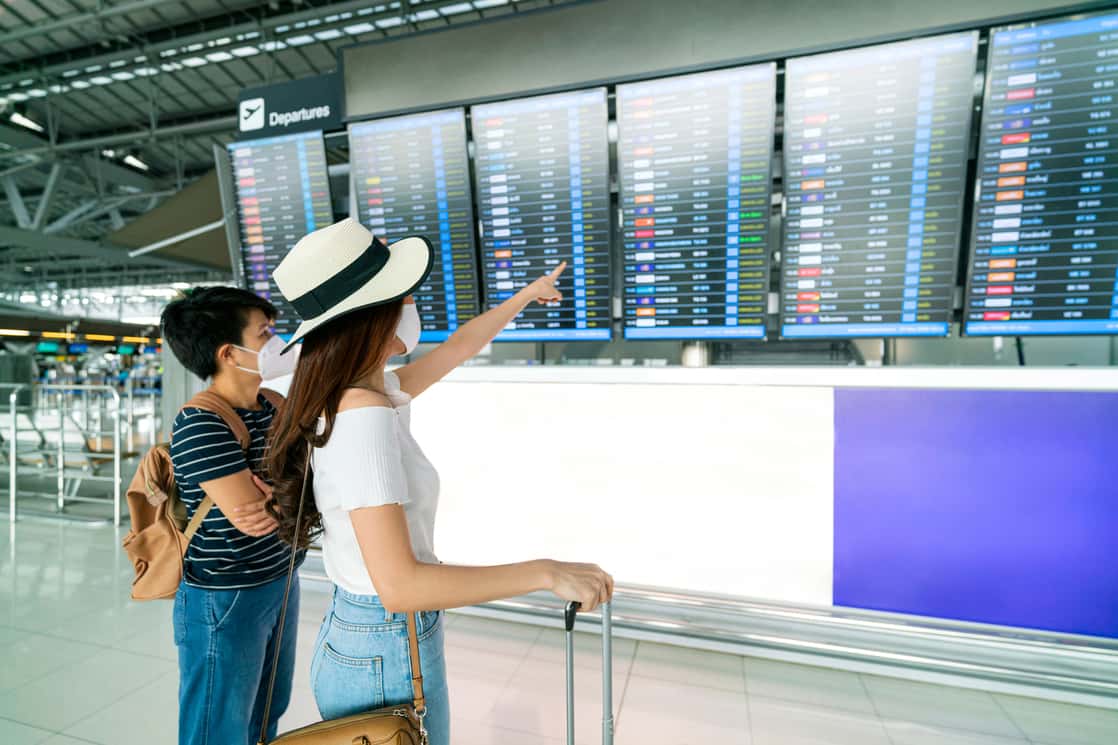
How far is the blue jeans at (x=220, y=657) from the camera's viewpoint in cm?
142

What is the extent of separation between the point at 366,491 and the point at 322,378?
0.24 m

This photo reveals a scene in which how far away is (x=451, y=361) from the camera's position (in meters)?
1.75

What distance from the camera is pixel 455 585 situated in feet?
3.08

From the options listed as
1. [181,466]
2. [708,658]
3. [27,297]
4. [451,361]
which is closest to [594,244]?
[451,361]

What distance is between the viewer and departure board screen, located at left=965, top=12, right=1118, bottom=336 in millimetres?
2082

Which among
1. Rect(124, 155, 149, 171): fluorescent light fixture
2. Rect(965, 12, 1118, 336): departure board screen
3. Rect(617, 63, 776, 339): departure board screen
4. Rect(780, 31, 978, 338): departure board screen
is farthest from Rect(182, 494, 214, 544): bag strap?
Rect(124, 155, 149, 171): fluorescent light fixture

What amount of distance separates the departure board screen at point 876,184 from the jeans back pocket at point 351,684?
2.19 meters

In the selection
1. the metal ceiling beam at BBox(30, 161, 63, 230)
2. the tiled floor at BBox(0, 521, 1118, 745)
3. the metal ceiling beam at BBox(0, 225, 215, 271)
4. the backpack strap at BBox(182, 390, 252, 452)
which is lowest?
the tiled floor at BBox(0, 521, 1118, 745)

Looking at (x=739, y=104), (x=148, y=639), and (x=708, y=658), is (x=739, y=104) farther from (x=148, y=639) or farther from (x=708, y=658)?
(x=148, y=639)

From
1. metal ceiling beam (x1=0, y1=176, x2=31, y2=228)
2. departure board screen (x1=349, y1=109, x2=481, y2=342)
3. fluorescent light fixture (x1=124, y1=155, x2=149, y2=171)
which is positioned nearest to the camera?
departure board screen (x1=349, y1=109, x2=481, y2=342)

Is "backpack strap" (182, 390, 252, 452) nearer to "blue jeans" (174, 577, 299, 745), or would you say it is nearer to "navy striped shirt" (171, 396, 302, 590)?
"navy striped shirt" (171, 396, 302, 590)

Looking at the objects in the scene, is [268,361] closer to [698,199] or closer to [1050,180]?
[698,199]

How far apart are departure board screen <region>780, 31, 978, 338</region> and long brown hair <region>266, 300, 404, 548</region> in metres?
2.06

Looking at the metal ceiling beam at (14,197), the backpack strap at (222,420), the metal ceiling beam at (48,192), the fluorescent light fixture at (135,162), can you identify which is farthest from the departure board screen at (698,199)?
the fluorescent light fixture at (135,162)
